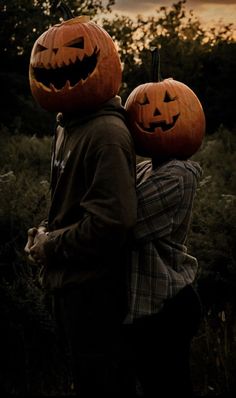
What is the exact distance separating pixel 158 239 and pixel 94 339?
1.72ft

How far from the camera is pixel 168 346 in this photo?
278 centimetres

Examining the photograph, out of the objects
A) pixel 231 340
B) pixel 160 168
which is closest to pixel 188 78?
pixel 231 340

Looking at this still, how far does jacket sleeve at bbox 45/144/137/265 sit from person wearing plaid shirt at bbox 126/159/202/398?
218mm

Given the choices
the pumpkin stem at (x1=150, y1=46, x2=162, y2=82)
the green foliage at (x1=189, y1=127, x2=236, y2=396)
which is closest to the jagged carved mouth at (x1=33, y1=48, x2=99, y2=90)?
the pumpkin stem at (x1=150, y1=46, x2=162, y2=82)

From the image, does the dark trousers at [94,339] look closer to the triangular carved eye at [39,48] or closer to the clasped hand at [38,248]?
the clasped hand at [38,248]

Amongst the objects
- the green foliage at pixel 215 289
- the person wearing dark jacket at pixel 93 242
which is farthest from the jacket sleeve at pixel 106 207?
the green foliage at pixel 215 289

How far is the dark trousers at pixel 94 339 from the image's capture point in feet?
8.25

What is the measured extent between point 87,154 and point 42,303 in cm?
235

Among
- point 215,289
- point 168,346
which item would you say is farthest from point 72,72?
point 215,289

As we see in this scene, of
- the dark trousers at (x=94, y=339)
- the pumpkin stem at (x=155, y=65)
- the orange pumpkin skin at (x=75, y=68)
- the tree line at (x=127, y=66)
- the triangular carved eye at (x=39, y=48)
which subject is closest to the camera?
the dark trousers at (x=94, y=339)

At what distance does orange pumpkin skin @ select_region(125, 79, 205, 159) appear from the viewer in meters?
2.89

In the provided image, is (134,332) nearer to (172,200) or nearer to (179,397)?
(179,397)

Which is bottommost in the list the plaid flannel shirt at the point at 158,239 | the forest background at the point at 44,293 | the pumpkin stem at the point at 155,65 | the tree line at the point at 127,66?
the tree line at the point at 127,66

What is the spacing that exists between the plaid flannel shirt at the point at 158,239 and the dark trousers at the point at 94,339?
12 cm
